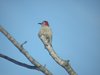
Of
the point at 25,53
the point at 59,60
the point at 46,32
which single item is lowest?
the point at 25,53

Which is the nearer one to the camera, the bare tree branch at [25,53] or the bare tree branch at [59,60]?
the bare tree branch at [25,53]

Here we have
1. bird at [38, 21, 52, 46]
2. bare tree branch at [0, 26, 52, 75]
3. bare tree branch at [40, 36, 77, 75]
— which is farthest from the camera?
bird at [38, 21, 52, 46]

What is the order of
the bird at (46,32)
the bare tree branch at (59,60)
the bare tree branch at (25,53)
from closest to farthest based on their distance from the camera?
the bare tree branch at (25,53)
the bare tree branch at (59,60)
the bird at (46,32)

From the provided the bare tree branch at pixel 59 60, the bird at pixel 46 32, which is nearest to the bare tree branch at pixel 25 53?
the bare tree branch at pixel 59 60

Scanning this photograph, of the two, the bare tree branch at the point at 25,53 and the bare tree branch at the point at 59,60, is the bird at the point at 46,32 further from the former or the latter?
the bare tree branch at the point at 25,53

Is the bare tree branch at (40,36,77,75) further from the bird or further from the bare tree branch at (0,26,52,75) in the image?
the bare tree branch at (0,26,52,75)

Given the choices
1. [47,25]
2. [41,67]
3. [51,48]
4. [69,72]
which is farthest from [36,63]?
[47,25]

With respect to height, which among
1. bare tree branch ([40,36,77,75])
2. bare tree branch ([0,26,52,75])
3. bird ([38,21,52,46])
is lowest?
bare tree branch ([0,26,52,75])

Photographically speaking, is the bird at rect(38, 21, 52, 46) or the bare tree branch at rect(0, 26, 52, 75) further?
the bird at rect(38, 21, 52, 46)

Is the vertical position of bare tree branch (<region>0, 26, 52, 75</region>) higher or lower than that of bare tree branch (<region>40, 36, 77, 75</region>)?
lower

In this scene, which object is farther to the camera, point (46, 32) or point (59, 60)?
point (46, 32)

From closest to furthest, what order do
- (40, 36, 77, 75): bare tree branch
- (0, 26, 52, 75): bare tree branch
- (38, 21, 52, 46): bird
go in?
1. (0, 26, 52, 75): bare tree branch
2. (40, 36, 77, 75): bare tree branch
3. (38, 21, 52, 46): bird

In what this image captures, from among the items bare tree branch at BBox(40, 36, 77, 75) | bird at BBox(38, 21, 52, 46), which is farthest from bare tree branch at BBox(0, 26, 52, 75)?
bird at BBox(38, 21, 52, 46)

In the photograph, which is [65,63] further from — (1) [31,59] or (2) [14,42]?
(2) [14,42]
